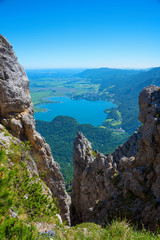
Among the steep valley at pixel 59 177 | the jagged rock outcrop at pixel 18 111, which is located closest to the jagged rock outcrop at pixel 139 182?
the steep valley at pixel 59 177

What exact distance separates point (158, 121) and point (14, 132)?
1777 centimetres

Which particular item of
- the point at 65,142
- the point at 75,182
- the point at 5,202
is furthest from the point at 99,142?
the point at 5,202

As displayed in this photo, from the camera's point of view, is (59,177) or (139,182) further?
(59,177)

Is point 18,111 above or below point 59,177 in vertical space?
above

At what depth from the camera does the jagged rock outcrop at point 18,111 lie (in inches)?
744

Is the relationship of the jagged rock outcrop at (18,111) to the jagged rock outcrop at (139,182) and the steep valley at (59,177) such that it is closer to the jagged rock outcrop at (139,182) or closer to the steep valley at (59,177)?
the steep valley at (59,177)

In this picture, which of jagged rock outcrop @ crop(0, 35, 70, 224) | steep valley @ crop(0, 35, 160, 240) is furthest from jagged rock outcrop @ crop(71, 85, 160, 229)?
jagged rock outcrop @ crop(0, 35, 70, 224)

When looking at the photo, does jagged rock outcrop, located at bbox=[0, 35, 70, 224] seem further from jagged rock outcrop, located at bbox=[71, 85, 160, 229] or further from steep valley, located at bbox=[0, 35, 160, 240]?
jagged rock outcrop, located at bbox=[71, 85, 160, 229]

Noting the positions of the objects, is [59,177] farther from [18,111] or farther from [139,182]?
[18,111]

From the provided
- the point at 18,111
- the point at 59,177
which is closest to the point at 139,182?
the point at 59,177

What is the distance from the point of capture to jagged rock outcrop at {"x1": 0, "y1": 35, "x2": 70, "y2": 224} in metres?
18.9

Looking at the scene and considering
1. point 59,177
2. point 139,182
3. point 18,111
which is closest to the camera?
point 139,182

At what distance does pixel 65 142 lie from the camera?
197 metres

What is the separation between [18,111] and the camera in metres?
20.3
